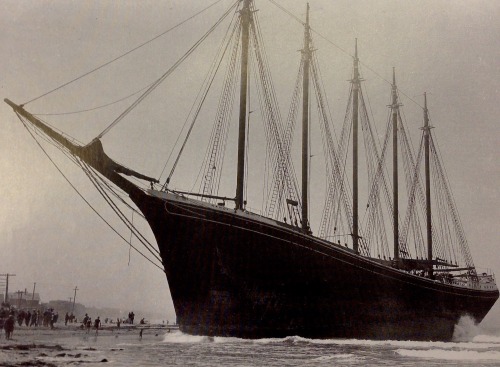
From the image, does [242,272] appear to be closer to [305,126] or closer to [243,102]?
[243,102]

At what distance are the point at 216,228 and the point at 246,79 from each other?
728 cm

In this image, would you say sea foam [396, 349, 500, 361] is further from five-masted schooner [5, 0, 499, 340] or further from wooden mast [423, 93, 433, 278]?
wooden mast [423, 93, 433, 278]

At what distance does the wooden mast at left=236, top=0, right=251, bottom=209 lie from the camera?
23312 millimetres

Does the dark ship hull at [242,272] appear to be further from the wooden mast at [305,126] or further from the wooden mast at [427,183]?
the wooden mast at [427,183]

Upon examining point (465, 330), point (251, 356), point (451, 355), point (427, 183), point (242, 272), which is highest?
point (427, 183)

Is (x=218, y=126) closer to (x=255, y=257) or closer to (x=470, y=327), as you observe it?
(x=255, y=257)

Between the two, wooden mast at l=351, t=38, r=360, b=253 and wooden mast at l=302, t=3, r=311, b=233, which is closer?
wooden mast at l=302, t=3, r=311, b=233

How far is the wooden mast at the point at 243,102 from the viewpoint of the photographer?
23312 mm

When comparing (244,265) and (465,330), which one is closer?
(244,265)

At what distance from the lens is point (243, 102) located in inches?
944

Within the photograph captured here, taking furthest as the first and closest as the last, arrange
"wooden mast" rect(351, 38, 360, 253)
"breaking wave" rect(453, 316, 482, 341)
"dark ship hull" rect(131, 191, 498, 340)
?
"breaking wave" rect(453, 316, 482, 341)
"wooden mast" rect(351, 38, 360, 253)
"dark ship hull" rect(131, 191, 498, 340)

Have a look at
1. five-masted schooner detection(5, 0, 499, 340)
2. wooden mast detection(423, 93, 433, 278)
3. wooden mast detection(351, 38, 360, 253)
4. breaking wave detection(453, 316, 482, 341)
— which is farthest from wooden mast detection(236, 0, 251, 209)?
wooden mast detection(423, 93, 433, 278)

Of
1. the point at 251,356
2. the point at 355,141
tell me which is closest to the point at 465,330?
the point at 355,141

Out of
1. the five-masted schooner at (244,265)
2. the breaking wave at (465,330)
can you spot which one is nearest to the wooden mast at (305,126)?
the five-masted schooner at (244,265)
